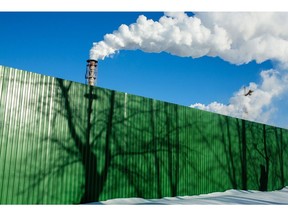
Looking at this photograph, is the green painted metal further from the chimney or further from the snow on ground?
the chimney

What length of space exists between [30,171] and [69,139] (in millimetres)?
1166

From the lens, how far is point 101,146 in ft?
25.6

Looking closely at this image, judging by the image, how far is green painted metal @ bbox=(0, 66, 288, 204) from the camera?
6.44 metres

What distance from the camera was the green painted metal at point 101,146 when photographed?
21.1ft

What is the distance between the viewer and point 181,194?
954 cm

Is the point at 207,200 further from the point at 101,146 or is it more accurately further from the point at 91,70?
the point at 91,70

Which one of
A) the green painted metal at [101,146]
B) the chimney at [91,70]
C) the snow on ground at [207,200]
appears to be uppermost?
the chimney at [91,70]

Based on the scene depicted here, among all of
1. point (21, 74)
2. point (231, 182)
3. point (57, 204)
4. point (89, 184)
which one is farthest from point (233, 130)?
point (21, 74)

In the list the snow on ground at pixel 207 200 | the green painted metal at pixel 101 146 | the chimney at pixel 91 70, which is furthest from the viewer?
the chimney at pixel 91 70

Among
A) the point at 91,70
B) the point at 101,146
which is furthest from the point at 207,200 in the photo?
the point at 91,70

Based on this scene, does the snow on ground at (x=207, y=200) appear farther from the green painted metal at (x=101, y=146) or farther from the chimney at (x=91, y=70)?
the chimney at (x=91, y=70)

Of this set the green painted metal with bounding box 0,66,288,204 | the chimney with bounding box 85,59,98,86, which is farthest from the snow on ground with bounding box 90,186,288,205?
the chimney with bounding box 85,59,98,86

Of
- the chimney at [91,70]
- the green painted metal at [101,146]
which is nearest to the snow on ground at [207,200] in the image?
the green painted metal at [101,146]

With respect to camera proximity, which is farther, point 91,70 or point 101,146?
point 91,70
